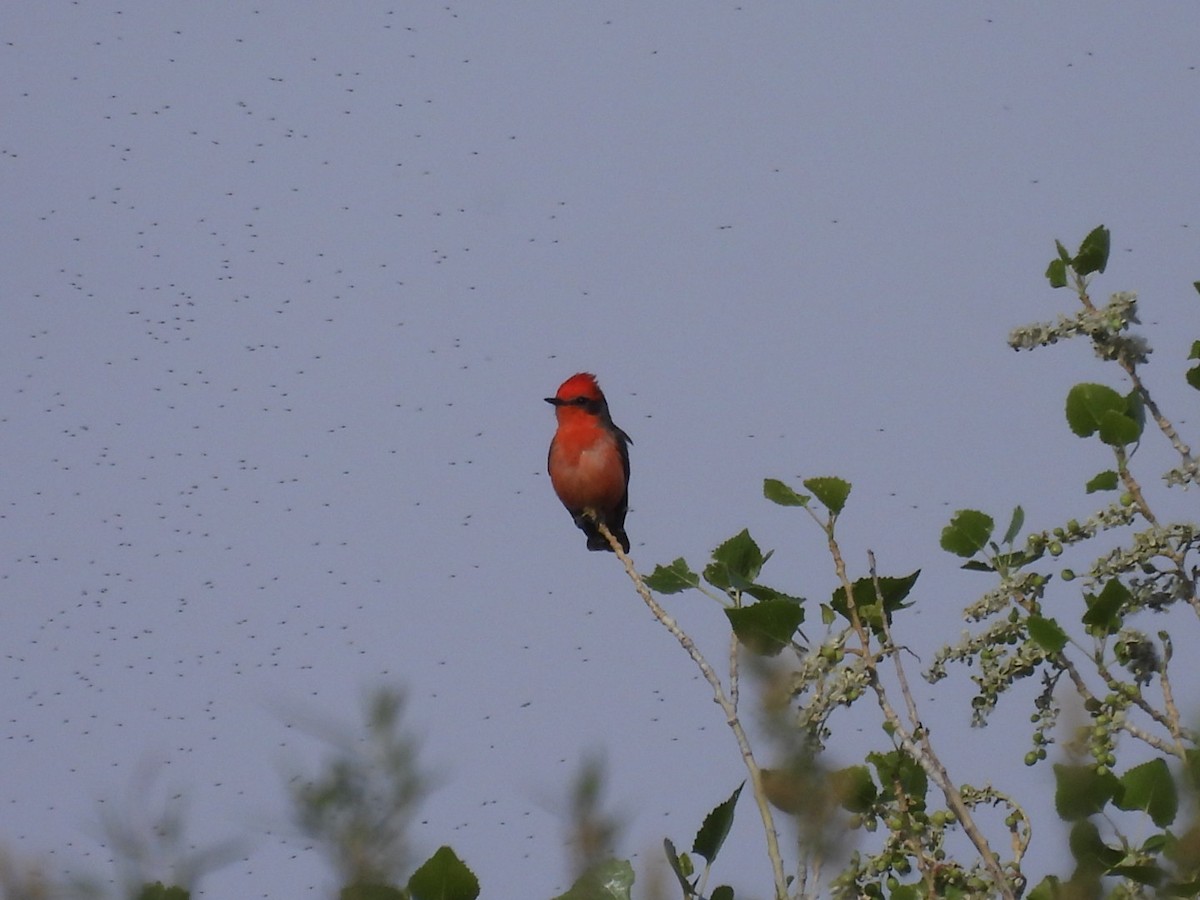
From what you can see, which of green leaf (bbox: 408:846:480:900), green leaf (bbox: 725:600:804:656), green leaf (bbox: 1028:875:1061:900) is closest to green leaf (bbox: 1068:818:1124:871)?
green leaf (bbox: 1028:875:1061:900)

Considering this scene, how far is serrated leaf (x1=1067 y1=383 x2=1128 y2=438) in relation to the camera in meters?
3.74

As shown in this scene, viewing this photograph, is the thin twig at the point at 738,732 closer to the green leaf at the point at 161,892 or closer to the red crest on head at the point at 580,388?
the green leaf at the point at 161,892

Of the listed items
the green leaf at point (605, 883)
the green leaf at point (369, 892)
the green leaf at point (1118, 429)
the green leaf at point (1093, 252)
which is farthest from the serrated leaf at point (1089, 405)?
the green leaf at point (369, 892)

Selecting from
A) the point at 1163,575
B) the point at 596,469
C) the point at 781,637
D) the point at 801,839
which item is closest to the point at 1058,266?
the point at 1163,575

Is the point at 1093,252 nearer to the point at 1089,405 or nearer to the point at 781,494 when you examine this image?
the point at 1089,405

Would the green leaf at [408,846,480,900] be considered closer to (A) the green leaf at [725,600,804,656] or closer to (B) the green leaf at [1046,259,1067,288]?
(A) the green leaf at [725,600,804,656]

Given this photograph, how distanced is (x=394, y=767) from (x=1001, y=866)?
1.09 metres

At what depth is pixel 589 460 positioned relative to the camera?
9742mm

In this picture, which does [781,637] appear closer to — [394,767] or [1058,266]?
[394,767]

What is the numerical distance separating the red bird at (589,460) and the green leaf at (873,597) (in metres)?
5.88

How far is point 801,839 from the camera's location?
2684mm

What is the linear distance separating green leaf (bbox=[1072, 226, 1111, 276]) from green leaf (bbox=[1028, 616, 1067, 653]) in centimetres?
104

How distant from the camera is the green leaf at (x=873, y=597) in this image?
3412 mm

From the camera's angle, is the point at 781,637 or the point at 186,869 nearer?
the point at 186,869
